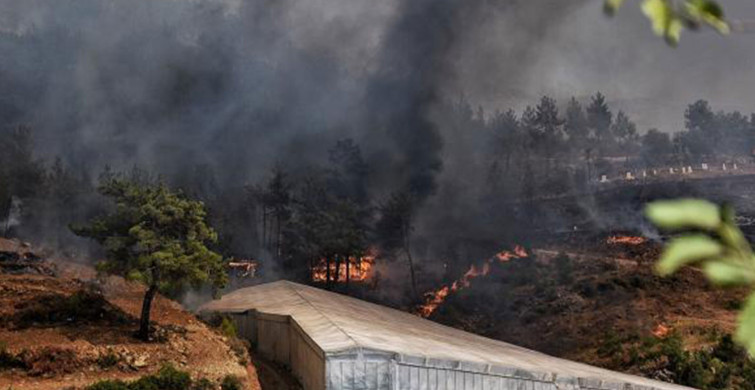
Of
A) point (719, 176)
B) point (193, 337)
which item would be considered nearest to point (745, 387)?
point (193, 337)

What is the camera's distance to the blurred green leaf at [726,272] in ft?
4.52

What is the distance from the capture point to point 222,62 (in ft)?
398

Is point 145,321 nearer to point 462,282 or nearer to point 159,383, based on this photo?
point 159,383

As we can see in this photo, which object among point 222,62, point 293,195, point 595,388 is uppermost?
point 222,62

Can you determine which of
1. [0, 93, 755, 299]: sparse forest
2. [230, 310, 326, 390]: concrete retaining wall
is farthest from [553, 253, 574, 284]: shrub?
[230, 310, 326, 390]: concrete retaining wall

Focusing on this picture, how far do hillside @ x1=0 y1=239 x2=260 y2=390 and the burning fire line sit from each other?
3483cm

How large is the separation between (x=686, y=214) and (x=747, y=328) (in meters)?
0.26

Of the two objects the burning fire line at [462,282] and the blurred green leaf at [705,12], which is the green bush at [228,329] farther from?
the blurred green leaf at [705,12]

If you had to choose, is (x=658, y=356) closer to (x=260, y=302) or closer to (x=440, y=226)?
(x=260, y=302)

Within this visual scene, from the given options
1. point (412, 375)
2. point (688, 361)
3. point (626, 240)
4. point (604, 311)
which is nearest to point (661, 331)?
point (604, 311)

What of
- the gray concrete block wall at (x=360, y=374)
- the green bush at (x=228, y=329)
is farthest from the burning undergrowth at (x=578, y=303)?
the gray concrete block wall at (x=360, y=374)

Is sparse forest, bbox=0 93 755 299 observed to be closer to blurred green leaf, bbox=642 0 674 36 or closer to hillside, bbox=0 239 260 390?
hillside, bbox=0 239 260 390

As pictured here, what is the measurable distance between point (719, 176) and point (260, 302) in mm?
97998

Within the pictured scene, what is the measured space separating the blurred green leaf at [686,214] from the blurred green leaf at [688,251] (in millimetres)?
→ 39
